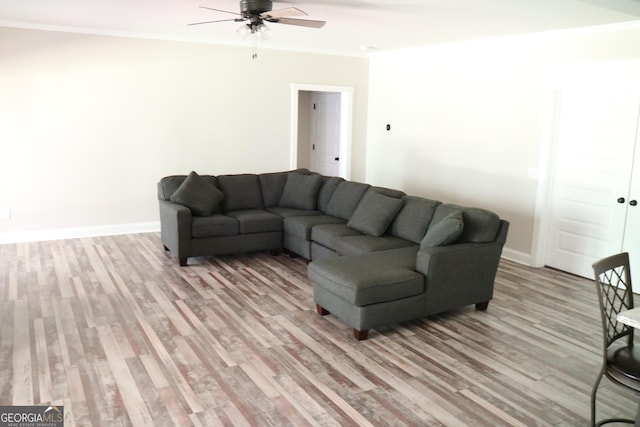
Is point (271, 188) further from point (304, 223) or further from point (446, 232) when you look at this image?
point (446, 232)

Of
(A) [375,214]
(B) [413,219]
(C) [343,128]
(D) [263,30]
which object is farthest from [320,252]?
(C) [343,128]

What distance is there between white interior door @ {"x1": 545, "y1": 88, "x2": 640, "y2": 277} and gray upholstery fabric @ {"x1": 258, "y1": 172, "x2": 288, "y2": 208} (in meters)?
3.20

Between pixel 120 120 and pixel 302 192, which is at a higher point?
pixel 120 120

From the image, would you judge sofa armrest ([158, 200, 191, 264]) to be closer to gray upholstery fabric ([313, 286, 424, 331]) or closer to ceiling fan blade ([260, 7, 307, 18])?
gray upholstery fabric ([313, 286, 424, 331])

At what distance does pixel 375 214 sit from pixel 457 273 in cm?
125

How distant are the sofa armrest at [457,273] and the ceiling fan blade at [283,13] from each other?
2111 mm

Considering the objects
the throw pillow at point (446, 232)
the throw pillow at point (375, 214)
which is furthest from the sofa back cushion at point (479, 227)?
the throw pillow at point (375, 214)

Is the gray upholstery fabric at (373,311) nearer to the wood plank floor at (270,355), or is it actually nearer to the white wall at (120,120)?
the wood plank floor at (270,355)

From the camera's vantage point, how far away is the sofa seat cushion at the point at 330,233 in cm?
525

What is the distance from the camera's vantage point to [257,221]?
596cm

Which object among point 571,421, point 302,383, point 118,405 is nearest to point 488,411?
point 571,421

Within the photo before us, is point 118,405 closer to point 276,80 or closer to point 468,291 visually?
point 468,291

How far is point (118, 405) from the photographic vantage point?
2945 mm

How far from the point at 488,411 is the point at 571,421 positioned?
1.45ft
